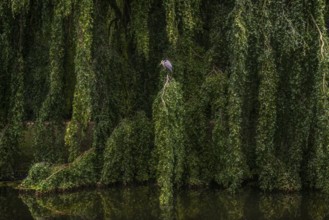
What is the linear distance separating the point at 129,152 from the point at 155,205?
4.04 ft

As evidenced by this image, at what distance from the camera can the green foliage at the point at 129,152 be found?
8.90 metres

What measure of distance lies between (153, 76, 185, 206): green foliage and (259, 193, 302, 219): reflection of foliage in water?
1338mm

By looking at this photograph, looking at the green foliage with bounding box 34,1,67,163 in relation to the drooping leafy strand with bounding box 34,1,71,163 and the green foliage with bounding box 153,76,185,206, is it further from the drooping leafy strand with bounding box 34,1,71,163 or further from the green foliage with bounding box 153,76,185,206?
the green foliage with bounding box 153,76,185,206

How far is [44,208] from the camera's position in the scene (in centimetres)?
803

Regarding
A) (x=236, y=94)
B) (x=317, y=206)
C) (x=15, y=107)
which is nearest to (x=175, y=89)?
(x=236, y=94)

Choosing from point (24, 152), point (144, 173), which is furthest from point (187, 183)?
point (24, 152)

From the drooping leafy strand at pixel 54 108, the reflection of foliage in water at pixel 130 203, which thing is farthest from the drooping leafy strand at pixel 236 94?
the drooping leafy strand at pixel 54 108

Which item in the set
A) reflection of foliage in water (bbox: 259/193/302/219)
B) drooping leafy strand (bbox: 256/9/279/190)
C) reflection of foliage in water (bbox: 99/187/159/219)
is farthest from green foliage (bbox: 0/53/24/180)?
reflection of foliage in water (bbox: 259/193/302/219)

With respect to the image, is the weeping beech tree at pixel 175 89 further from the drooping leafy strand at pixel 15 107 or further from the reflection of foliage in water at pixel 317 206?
the reflection of foliage in water at pixel 317 206

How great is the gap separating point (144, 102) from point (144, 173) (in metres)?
1.20

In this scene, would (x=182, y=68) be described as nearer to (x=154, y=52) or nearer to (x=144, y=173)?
(x=154, y=52)

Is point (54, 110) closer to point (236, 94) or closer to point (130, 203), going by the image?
point (130, 203)

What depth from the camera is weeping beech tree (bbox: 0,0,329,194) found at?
26.3 ft

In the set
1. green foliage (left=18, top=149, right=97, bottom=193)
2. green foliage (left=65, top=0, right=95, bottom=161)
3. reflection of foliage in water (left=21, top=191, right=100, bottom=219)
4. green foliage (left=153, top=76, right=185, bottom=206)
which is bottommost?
reflection of foliage in water (left=21, top=191, right=100, bottom=219)
